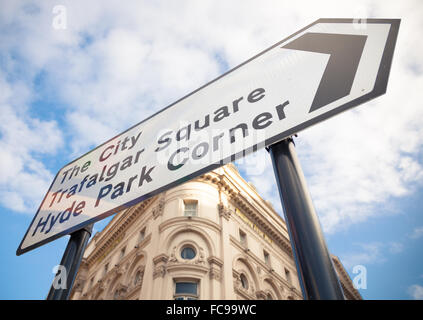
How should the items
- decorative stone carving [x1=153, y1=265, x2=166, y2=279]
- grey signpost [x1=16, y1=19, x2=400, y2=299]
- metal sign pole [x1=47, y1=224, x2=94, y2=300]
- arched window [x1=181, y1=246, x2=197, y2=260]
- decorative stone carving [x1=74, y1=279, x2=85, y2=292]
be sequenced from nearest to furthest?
grey signpost [x1=16, y1=19, x2=400, y2=299], metal sign pole [x1=47, y1=224, x2=94, y2=300], decorative stone carving [x1=153, y1=265, x2=166, y2=279], arched window [x1=181, y1=246, x2=197, y2=260], decorative stone carving [x1=74, y1=279, x2=85, y2=292]

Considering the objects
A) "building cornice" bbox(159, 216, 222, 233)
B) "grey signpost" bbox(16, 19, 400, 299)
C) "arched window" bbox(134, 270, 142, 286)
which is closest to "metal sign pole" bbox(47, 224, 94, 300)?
"grey signpost" bbox(16, 19, 400, 299)

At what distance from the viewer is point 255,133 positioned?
1694 millimetres

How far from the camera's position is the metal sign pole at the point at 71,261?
2.00 metres

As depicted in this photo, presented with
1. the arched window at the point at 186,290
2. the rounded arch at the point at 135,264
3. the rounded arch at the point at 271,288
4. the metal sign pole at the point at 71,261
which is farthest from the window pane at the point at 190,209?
the metal sign pole at the point at 71,261

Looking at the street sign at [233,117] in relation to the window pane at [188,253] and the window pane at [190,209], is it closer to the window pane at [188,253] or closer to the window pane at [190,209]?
the window pane at [188,253]

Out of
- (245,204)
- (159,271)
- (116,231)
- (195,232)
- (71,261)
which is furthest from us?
(116,231)

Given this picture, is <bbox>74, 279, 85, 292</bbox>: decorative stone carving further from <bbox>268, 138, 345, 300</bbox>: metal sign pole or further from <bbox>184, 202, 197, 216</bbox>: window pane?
<bbox>268, 138, 345, 300</bbox>: metal sign pole

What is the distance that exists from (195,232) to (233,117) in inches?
692

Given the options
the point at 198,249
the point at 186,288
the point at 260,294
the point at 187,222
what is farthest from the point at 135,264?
the point at 260,294

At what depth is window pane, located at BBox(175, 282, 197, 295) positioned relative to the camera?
1591cm

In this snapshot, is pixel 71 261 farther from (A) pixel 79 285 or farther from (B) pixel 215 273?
(A) pixel 79 285

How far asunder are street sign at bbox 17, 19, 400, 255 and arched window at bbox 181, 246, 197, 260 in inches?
625

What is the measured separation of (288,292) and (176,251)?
11294 mm
